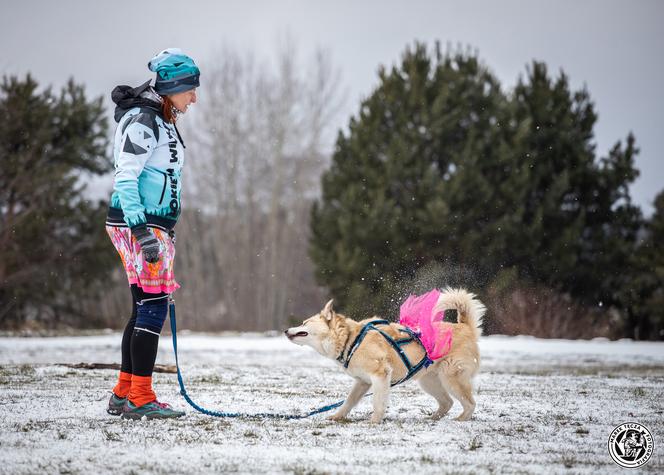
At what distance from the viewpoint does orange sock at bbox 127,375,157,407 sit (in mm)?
4715

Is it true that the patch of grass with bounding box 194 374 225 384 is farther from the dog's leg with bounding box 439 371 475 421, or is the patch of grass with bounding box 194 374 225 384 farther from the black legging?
the dog's leg with bounding box 439 371 475 421

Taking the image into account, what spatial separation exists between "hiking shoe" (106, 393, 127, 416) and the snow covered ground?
100mm

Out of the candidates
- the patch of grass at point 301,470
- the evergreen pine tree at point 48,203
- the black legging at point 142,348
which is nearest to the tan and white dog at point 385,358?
the black legging at point 142,348

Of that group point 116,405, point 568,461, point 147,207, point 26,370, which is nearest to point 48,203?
point 26,370

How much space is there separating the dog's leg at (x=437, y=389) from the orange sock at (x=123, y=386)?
2262 mm

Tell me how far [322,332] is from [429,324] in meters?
0.83

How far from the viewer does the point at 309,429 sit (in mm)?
4602

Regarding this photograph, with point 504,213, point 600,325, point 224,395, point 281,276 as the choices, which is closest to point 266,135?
point 281,276

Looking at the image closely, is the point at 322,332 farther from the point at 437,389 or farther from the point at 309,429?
the point at 437,389

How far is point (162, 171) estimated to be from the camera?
16.1ft

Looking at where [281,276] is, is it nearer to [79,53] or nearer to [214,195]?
[214,195]

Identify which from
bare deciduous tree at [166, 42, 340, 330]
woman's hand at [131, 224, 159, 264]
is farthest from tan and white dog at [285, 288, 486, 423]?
bare deciduous tree at [166, 42, 340, 330]

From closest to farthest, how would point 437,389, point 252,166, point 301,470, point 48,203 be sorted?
point 301,470 < point 437,389 < point 48,203 < point 252,166

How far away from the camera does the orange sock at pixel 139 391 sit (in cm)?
471
